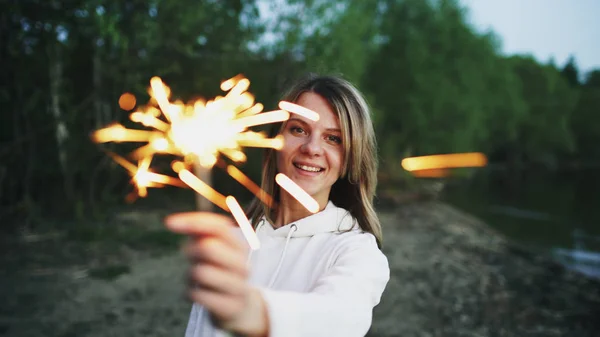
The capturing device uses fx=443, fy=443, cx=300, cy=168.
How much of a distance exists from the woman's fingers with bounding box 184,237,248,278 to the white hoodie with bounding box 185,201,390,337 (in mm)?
274

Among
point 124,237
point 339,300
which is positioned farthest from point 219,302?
point 124,237

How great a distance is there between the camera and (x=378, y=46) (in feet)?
114

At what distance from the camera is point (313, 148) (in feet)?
7.81

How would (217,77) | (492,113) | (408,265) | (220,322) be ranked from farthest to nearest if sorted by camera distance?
(492,113) → (217,77) → (408,265) → (220,322)

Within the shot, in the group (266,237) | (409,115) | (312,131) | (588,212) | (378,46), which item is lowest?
(588,212)

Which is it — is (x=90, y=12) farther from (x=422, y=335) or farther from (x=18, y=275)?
(x=422, y=335)

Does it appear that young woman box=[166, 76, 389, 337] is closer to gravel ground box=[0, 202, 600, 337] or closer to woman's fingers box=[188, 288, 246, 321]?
woman's fingers box=[188, 288, 246, 321]

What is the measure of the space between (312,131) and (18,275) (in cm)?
1011

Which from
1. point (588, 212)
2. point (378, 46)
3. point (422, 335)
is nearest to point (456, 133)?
point (378, 46)

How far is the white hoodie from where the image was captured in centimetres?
146

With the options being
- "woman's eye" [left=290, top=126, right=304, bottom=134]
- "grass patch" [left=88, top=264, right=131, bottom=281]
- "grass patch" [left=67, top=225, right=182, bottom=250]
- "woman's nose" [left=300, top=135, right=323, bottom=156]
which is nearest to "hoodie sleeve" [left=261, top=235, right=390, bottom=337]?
"woman's nose" [left=300, top=135, right=323, bottom=156]

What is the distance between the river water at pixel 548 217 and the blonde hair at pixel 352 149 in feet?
43.3

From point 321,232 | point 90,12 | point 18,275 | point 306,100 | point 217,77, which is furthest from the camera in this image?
point 217,77

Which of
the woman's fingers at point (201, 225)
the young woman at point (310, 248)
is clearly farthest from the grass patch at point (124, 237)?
the woman's fingers at point (201, 225)
